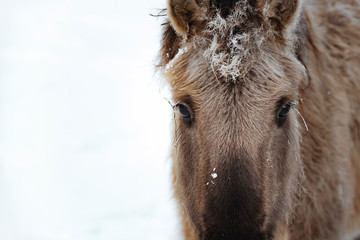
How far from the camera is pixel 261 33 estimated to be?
2.54 m

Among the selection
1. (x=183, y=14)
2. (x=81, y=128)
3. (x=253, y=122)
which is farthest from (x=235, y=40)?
(x=81, y=128)

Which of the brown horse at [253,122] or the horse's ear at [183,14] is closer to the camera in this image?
the brown horse at [253,122]

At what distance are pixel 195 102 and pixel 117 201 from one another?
11.4ft

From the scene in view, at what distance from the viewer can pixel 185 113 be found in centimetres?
263

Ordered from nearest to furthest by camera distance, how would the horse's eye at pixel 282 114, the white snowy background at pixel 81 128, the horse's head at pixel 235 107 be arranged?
the horse's head at pixel 235 107
the horse's eye at pixel 282 114
the white snowy background at pixel 81 128

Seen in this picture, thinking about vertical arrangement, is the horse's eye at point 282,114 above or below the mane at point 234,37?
below

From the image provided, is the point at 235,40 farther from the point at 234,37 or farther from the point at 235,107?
the point at 235,107

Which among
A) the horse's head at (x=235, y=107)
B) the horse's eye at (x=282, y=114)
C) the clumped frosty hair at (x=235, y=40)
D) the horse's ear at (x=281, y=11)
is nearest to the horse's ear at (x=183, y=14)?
the horse's head at (x=235, y=107)

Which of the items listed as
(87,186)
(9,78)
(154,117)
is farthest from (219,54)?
(9,78)

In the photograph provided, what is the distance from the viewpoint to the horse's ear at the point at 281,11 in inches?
101

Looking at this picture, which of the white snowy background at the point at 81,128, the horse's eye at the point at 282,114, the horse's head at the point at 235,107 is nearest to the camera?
the horse's head at the point at 235,107

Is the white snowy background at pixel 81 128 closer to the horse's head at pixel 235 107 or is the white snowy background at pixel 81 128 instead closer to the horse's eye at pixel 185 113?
the horse's eye at pixel 185 113

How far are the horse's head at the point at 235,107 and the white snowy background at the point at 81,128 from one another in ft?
1.69

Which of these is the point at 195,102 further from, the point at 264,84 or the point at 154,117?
the point at 154,117
